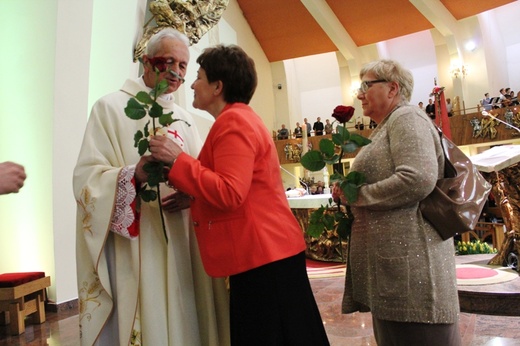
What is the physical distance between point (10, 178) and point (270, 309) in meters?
0.96

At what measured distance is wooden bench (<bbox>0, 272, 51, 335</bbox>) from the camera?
12.6 feet

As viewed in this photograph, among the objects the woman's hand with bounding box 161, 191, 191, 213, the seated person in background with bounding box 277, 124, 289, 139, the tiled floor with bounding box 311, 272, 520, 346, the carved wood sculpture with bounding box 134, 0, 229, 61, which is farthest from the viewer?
the seated person in background with bounding box 277, 124, 289, 139

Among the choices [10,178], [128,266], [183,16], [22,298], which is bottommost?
[22,298]

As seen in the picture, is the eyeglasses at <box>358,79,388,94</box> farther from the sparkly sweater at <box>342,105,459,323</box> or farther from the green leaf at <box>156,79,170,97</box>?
the green leaf at <box>156,79,170,97</box>

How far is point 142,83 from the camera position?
1.91 meters

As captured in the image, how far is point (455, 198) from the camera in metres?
1.70

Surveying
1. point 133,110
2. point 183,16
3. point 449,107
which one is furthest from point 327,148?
point 449,107

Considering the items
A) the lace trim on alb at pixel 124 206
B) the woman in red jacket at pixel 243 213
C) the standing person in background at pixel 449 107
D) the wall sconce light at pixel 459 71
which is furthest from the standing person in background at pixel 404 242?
the wall sconce light at pixel 459 71

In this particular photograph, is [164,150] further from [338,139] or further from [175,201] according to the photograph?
[338,139]

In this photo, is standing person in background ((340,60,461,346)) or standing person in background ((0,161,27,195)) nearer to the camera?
standing person in background ((0,161,27,195))

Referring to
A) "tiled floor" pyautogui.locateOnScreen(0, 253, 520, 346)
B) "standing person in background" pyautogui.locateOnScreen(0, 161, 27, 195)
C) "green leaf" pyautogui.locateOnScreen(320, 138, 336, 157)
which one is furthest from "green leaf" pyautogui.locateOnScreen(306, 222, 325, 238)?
"tiled floor" pyautogui.locateOnScreen(0, 253, 520, 346)

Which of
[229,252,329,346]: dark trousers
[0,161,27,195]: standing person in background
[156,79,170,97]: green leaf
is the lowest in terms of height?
[229,252,329,346]: dark trousers

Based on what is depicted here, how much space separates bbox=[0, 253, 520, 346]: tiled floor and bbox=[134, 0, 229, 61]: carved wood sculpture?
2992mm

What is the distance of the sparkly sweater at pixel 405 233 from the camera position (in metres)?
1.61
